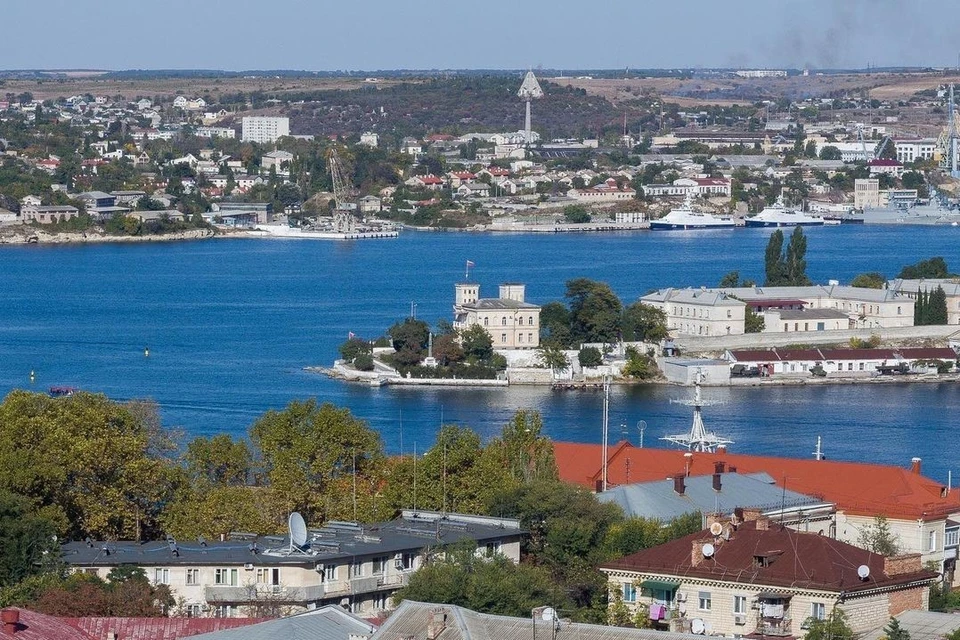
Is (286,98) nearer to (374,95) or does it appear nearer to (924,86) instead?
(374,95)

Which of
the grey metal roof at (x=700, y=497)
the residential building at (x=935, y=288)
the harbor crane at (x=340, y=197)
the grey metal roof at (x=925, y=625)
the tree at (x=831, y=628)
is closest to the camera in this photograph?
the grey metal roof at (x=925, y=625)

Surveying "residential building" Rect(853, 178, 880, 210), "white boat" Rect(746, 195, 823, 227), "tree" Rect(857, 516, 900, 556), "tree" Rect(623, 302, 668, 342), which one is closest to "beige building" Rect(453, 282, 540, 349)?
"tree" Rect(623, 302, 668, 342)

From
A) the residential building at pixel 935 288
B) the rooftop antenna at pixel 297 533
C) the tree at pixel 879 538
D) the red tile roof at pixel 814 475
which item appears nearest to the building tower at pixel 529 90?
the residential building at pixel 935 288

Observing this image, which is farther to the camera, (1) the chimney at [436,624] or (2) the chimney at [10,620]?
(2) the chimney at [10,620]

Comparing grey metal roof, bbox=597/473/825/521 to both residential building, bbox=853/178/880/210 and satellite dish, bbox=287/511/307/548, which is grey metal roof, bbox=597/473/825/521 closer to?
satellite dish, bbox=287/511/307/548

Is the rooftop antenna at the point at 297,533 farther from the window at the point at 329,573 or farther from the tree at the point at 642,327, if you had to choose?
the tree at the point at 642,327

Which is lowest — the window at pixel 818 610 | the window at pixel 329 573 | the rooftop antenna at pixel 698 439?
the rooftop antenna at pixel 698 439

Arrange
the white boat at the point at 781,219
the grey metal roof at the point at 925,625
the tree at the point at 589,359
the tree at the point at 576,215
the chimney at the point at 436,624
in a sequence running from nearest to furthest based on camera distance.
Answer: the chimney at the point at 436,624, the grey metal roof at the point at 925,625, the tree at the point at 589,359, the tree at the point at 576,215, the white boat at the point at 781,219
